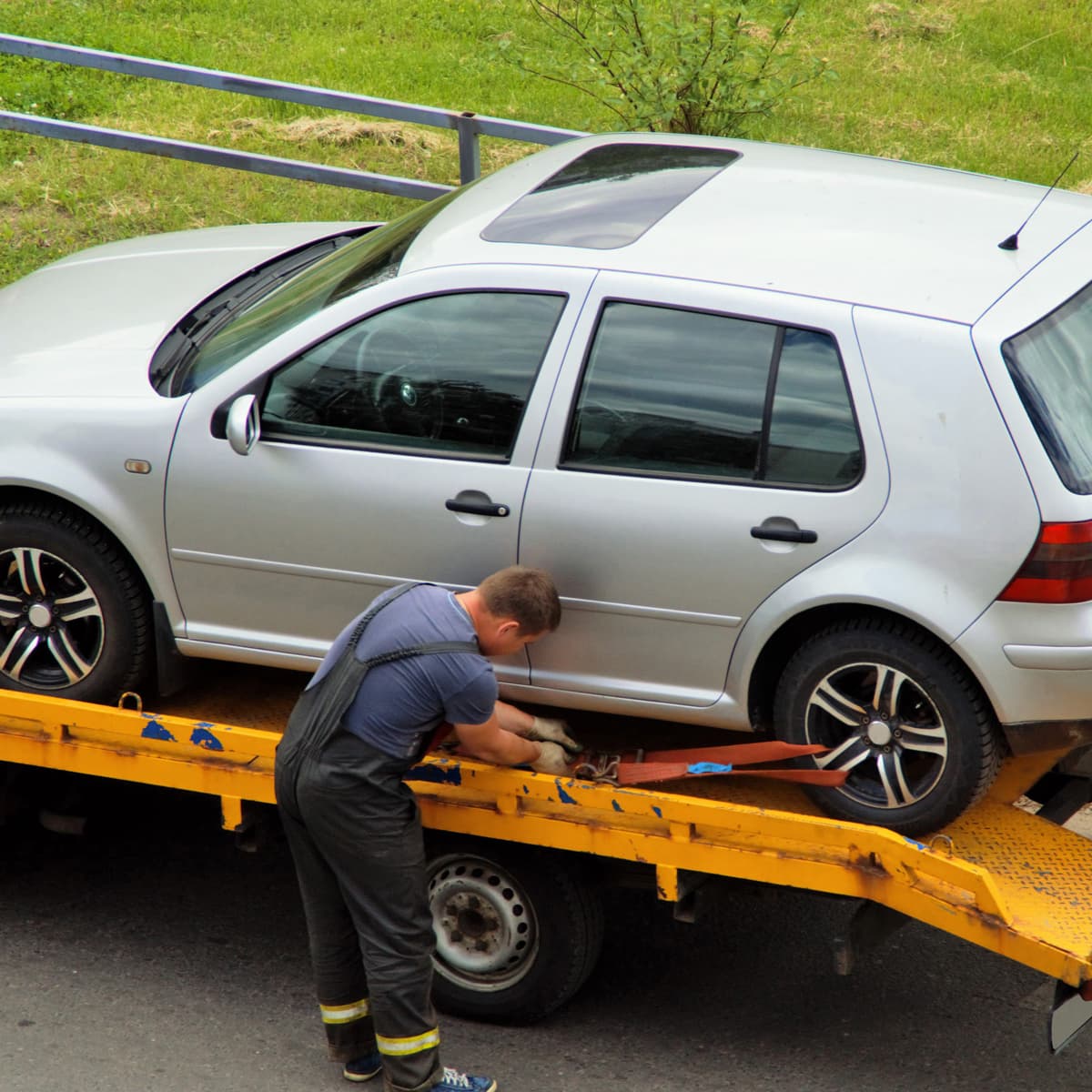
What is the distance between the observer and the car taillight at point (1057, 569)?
3697mm

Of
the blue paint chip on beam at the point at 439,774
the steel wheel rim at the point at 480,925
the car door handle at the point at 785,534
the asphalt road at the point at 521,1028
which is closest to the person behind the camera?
the car door handle at the point at 785,534

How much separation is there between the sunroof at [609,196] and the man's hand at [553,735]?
141 centimetres

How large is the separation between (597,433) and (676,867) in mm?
1248

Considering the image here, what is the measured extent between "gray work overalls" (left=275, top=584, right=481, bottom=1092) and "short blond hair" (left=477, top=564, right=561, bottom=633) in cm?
15

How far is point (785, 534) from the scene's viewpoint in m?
3.93

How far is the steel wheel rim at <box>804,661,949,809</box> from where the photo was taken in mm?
3992

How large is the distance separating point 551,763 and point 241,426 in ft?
4.36

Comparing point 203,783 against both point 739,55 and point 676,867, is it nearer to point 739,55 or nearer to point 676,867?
point 676,867

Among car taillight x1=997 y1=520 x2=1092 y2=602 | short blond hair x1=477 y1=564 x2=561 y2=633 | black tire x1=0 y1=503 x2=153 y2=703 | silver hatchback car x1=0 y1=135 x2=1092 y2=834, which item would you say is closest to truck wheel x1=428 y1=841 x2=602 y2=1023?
silver hatchback car x1=0 y1=135 x2=1092 y2=834

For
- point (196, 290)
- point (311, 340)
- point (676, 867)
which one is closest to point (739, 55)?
point (196, 290)

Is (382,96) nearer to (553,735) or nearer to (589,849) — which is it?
(553,735)

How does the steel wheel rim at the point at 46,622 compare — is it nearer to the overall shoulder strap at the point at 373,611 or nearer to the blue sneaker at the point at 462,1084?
the overall shoulder strap at the point at 373,611

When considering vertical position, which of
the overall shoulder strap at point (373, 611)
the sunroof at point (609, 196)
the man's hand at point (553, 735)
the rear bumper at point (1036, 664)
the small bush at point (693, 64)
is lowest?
the man's hand at point (553, 735)

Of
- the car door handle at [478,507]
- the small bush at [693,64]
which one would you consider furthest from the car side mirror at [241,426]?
the small bush at [693,64]
